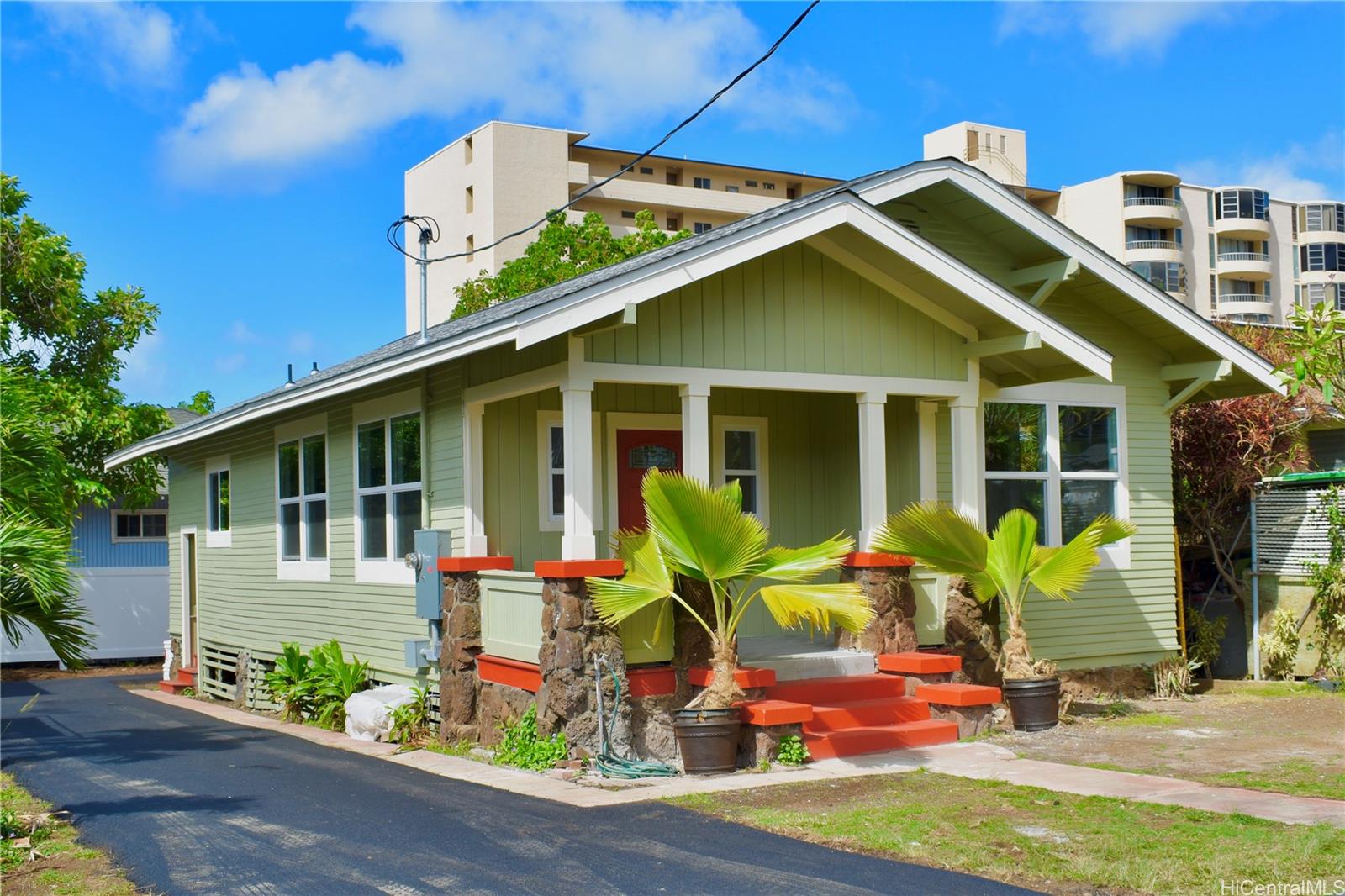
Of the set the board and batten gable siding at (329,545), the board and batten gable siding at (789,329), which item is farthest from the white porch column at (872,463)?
the board and batten gable siding at (329,545)

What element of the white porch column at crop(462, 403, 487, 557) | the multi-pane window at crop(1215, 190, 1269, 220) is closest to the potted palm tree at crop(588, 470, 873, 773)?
the white porch column at crop(462, 403, 487, 557)

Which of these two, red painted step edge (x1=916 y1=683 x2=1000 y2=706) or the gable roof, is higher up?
the gable roof

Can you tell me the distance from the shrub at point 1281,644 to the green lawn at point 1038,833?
709 cm

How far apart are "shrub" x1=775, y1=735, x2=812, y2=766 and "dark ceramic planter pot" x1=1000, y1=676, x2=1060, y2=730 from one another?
7.64 ft

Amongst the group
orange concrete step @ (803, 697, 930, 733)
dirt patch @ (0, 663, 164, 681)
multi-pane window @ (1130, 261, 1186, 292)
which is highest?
multi-pane window @ (1130, 261, 1186, 292)

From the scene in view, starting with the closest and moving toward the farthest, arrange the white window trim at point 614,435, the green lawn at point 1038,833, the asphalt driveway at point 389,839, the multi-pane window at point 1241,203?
the green lawn at point 1038,833, the asphalt driveway at point 389,839, the white window trim at point 614,435, the multi-pane window at point 1241,203

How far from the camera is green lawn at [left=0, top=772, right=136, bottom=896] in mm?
6480

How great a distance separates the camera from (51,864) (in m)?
7.05

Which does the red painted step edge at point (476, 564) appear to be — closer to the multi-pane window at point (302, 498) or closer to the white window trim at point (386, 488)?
the white window trim at point (386, 488)

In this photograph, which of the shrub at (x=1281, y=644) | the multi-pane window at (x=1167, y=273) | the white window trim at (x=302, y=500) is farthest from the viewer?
the multi-pane window at (x=1167, y=273)

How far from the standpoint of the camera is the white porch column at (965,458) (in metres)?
12.0

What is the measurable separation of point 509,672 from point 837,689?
9.10 feet

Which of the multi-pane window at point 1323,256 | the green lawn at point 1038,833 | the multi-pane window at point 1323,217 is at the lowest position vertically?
the green lawn at point 1038,833

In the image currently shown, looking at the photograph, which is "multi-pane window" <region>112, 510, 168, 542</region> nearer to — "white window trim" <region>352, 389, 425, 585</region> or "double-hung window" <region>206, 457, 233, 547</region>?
"double-hung window" <region>206, 457, 233, 547</region>
